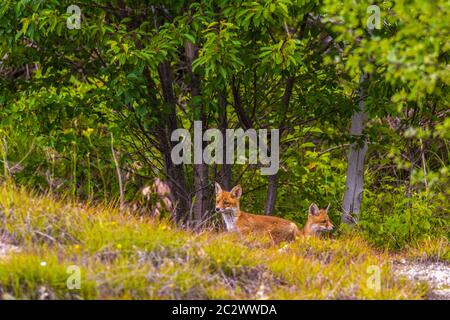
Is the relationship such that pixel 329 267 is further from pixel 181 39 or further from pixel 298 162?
pixel 298 162

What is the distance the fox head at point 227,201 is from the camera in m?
11.1

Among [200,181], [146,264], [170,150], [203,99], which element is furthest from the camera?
[170,150]

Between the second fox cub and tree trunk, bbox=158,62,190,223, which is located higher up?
tree trunk, bbox=158,62,190,223

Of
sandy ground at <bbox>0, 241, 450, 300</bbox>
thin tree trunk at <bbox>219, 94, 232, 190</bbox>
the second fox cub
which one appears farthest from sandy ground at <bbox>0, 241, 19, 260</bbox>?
thin tree trunk at <bbox>219, 94, 232, 190</bbox>

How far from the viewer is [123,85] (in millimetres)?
10398

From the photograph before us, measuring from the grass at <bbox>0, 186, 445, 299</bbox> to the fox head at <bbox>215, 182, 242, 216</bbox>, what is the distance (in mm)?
2207

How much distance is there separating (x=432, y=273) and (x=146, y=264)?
11.8ft

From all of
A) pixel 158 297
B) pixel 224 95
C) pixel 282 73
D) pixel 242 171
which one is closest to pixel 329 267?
pixel 158 297

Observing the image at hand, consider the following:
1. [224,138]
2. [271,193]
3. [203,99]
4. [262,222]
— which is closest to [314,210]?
[271,193]

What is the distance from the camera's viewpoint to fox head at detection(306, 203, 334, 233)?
38.1 ft

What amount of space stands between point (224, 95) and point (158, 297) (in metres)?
4.87

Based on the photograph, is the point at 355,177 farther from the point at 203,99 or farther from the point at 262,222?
the point at 203,99

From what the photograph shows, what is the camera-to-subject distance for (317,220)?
11.7 meters

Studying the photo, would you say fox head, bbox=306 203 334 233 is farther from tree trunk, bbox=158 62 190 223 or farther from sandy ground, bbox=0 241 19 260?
sandy ground, bbox=0 241 19 260
